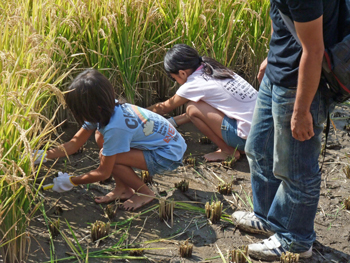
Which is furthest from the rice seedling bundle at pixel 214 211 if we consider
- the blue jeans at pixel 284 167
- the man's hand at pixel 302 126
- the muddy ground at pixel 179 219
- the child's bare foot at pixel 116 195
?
the man's hand at pixel 302 126

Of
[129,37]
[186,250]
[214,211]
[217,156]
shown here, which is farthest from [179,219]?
[129,37]

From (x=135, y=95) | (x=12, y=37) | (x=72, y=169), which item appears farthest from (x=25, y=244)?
(x=135, y=95)

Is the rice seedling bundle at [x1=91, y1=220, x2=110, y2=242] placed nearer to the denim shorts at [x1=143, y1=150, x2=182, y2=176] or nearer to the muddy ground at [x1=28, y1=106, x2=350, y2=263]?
the muddy ground at [x1=28, y1=106, x2=350, y2=263]

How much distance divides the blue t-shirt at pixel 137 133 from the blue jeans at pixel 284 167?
60 cm

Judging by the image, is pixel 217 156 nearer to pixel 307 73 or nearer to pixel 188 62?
pixel 188 62

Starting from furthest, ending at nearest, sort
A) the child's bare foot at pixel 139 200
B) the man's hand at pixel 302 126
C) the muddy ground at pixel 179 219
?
the child's bare foot at pixel 139 200 < the muddy ground at pixel 179 219 < the man's hand at pixel 302 126

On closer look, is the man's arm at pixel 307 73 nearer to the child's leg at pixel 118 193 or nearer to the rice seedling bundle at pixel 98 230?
the rice seedling bundle at pixel 98 230

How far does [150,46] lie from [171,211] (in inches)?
56.3

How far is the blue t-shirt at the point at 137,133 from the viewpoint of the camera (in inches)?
90.6

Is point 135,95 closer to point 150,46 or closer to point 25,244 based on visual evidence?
point 150,46

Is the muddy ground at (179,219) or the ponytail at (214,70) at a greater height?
the ponytail at (214,70)

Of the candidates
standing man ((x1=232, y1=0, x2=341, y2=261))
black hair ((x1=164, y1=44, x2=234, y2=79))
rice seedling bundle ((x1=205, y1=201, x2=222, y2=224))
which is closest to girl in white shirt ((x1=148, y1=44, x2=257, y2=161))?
black hair ((x1=164, y1=44, x2=234, y2=79))

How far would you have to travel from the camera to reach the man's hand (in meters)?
1.64

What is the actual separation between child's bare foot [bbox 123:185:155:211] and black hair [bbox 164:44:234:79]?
911 millimetres
